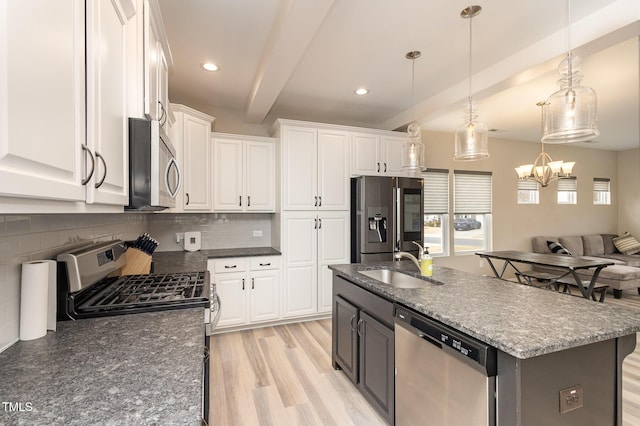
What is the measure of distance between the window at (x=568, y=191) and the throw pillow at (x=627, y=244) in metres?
1.10

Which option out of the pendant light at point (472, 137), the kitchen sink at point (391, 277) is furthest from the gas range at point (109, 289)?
the pendant light at point (472, 137)

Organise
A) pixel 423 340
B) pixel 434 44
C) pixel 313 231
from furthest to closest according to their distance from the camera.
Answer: pixel 313 231
pixel 434 44
pixel 423 340

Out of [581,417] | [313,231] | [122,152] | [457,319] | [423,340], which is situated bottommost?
[581,417]

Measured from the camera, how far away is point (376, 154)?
4086mm

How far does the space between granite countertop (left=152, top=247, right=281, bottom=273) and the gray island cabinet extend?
5.41 feet

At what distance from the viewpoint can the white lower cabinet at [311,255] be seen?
367 centimetres

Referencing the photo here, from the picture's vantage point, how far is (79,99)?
853mm

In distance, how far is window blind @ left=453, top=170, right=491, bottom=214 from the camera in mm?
5316

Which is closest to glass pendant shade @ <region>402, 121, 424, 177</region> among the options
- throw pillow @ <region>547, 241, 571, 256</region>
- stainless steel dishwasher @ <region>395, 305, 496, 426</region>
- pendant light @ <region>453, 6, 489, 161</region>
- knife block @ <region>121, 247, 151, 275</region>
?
pendant light @ <region>453, 6, 489, 161</region>

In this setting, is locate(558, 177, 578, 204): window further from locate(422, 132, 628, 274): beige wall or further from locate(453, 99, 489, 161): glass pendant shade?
locate(453, 99, 489, 161): glass pendant shade


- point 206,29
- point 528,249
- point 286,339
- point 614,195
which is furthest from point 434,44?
point 614,195

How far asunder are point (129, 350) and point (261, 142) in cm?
315

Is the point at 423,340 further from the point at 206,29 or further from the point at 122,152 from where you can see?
the point at 206,29

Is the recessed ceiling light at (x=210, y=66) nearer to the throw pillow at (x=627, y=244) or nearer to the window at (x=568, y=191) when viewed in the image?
the window at (x=568, y=191)
